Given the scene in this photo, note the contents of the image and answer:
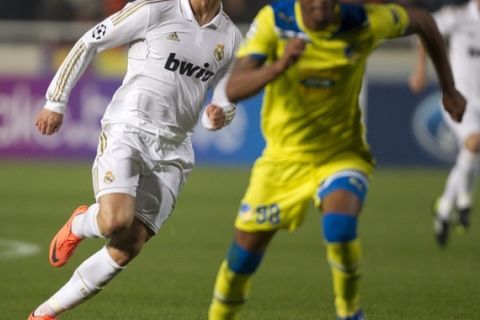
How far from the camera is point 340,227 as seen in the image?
676 centimetres

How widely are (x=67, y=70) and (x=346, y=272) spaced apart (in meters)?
2.18

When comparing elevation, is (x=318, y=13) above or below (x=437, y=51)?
above

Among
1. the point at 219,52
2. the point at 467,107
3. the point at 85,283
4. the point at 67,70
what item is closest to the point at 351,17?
the point at 219,52


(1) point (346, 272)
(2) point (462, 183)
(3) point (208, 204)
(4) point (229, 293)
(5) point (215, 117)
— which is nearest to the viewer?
(1) point (346, 272)

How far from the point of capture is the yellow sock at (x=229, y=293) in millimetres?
6930

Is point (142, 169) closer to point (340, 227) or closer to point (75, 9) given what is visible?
point (340, 227)

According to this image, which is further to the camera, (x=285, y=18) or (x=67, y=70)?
(x=67, y=70)

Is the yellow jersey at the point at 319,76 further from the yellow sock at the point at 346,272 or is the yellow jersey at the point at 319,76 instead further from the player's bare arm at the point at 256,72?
the yellow sock at the point at 346,272

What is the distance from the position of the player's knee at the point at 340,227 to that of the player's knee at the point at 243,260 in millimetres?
408

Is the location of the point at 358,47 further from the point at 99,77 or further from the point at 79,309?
the point at 99,77

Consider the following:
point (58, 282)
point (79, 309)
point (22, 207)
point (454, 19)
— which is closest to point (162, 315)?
point (79, 309)

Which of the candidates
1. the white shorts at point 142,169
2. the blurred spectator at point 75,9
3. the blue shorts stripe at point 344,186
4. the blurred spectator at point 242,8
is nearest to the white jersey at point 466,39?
the white shorts at point 142,169

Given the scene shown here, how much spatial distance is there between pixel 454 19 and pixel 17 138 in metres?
10.0

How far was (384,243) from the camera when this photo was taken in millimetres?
13266
